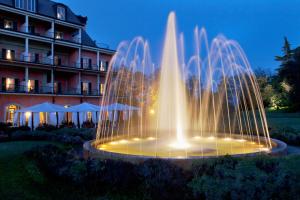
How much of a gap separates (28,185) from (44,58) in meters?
28.2

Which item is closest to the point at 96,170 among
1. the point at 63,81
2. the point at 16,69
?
the point at 16,69

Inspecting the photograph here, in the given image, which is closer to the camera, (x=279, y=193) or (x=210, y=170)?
(x=279, y=193)

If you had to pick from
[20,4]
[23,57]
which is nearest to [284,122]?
[23,57]

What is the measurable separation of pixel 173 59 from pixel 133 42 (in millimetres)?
3979

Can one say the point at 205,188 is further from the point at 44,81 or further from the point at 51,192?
the point at 44,81

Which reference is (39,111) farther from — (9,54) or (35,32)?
(35,32)

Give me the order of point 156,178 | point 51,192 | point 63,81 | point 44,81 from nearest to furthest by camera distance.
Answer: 1. point 156,178
2. point 51,192
3. point 44,81
4. point 63,81

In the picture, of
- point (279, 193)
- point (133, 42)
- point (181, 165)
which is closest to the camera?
point (279, 193)

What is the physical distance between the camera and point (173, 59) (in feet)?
48.3

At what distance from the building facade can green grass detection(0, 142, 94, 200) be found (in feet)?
70.7

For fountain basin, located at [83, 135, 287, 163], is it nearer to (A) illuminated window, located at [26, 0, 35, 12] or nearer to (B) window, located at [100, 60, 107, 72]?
(A) illuminated window, located at [26, 0, 35, 12]

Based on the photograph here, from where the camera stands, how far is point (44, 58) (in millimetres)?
32812

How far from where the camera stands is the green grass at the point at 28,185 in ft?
22.4

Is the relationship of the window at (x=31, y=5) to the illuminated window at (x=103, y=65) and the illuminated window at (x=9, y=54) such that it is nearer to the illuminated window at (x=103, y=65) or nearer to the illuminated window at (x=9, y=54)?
the illuminated window at (x=9, y=54)
